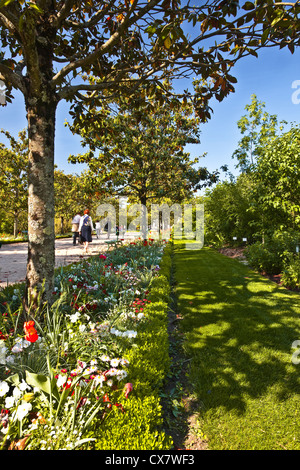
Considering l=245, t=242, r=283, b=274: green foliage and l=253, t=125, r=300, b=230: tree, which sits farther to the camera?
l=245, t=242, r=283, b=274: green foliage

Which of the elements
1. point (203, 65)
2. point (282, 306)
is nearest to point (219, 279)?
point (282, 306)

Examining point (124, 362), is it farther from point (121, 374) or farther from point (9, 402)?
point (9, 402)

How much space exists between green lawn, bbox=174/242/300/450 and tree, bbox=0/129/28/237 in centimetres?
1848

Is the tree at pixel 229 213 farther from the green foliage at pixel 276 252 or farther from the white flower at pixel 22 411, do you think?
the white flower at pixel 22 411

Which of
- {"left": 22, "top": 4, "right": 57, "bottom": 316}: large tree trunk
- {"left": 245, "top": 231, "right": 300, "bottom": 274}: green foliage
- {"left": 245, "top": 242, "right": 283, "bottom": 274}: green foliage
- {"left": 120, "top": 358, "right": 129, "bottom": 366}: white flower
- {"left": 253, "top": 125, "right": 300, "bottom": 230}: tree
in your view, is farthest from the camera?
{"left": 245, "top": 242, "right": 283, "bottom": 274}: green foliage

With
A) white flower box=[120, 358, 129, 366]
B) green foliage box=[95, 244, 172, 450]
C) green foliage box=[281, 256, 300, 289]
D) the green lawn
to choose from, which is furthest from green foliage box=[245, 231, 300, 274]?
white flower box=[120, 358, 129, 366]

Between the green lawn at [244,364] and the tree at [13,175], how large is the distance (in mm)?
18479

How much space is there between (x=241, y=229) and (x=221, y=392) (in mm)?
10932

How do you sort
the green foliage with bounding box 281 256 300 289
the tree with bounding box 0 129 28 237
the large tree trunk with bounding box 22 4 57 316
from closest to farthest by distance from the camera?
the large tree trunk with bounding box 22 4 57 316, the green foliage with bounding box 281 256 300 289, the tree with bounding box 0 129 28 237

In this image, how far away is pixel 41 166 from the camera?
2.84 m

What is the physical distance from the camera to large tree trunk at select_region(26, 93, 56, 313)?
9.29 ft

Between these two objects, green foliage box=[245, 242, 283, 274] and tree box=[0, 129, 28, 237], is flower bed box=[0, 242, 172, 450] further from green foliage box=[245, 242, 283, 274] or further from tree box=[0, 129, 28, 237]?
tree box=[0, 129, 28, 237]

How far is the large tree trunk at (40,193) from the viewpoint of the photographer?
2.83m
